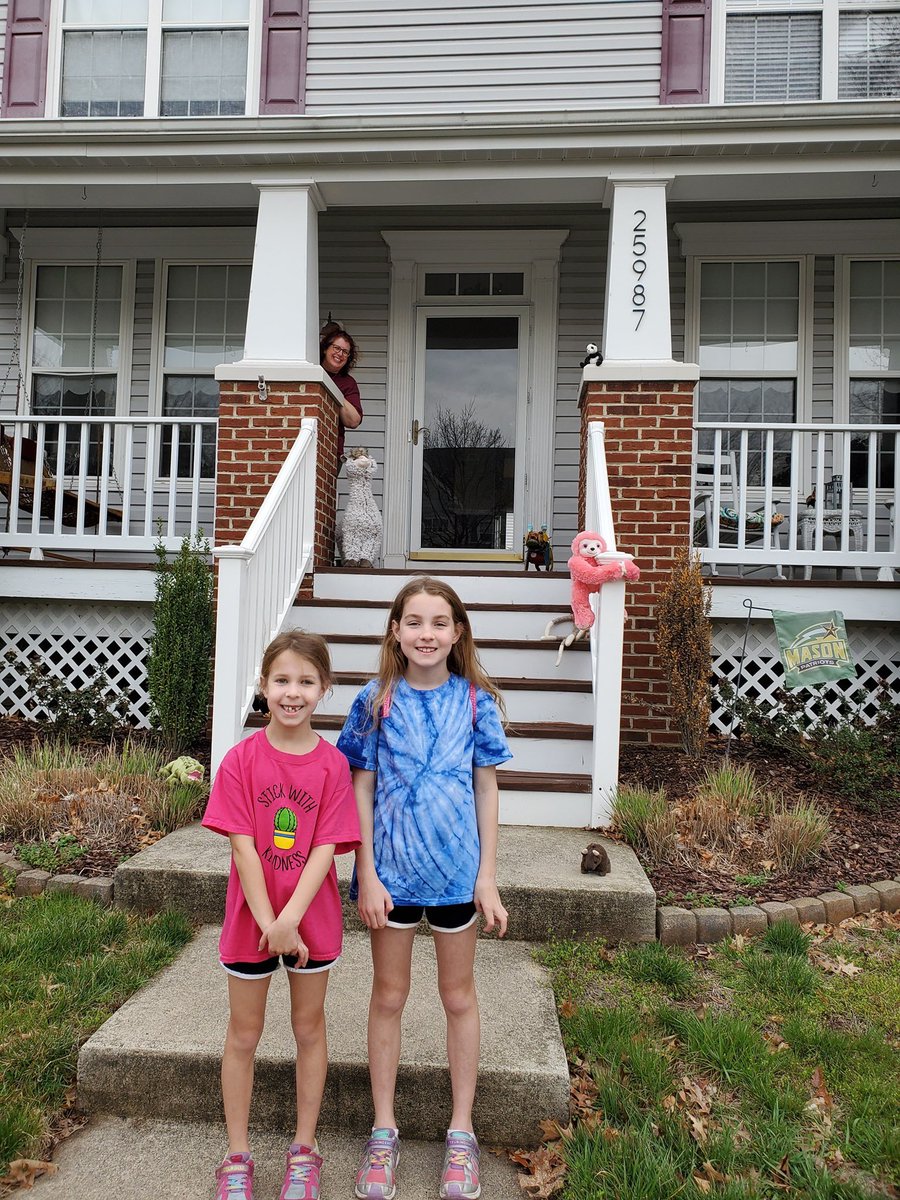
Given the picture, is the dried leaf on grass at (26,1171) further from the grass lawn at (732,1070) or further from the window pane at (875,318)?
the window pane at (875,318)

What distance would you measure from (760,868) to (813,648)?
5.53ft

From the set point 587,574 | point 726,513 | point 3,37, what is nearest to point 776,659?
point 726,513

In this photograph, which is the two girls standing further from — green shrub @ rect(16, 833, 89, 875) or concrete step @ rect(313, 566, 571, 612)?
concrete step @ rect(313, 566, 571, 612)

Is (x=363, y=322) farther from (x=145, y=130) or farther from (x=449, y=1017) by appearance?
(x=449, y=1017)

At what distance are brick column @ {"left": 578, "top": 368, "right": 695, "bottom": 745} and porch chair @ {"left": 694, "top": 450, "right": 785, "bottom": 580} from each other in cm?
52

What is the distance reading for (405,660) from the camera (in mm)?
2289

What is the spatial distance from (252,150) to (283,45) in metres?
1.72

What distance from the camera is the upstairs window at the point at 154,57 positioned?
23.0 ft

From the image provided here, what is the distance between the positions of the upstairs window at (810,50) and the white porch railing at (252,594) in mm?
4545

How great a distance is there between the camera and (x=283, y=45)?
22.5 feet

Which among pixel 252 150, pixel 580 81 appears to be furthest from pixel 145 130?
pixel 580 81

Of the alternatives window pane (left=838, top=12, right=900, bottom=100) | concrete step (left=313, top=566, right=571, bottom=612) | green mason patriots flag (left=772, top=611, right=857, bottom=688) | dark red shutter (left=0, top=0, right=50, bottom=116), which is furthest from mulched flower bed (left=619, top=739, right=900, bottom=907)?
dark red shutter (left=0, top=0, right=50, bottom=116)

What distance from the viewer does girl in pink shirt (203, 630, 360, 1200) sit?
2000mm

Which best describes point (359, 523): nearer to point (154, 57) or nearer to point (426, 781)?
point (426, 781)
